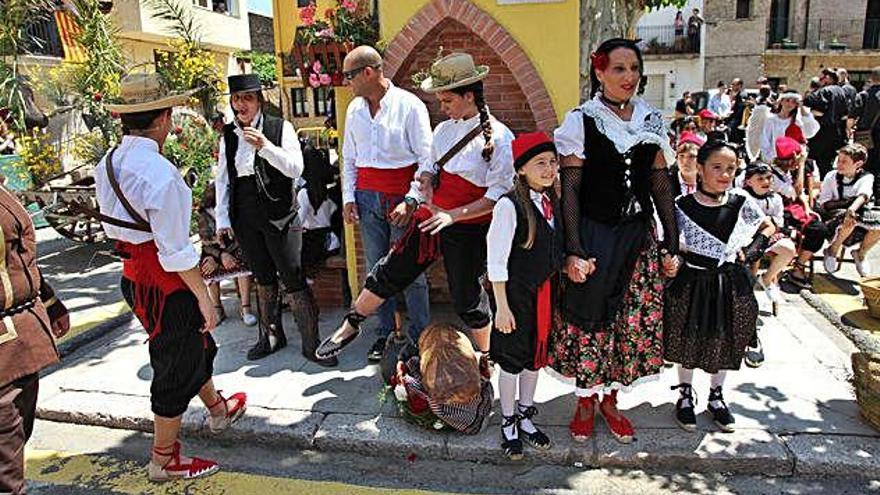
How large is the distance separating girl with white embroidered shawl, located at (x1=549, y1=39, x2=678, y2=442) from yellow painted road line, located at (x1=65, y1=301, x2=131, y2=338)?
448cm

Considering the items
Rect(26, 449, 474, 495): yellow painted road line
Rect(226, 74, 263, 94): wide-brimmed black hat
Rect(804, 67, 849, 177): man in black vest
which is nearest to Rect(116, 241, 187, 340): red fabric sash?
Rect(26, 449, 474, 495): yellow painted road line

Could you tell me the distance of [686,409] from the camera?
382 centimetres

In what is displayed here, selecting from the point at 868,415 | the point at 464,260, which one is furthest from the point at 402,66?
the point at 868,415

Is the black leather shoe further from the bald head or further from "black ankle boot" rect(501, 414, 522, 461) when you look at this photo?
the bald head

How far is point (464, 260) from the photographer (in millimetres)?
4184

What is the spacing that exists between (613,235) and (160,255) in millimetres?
2346

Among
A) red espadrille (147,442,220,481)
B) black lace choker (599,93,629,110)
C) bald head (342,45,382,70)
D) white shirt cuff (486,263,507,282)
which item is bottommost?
red espadrille (147,442,220,481)

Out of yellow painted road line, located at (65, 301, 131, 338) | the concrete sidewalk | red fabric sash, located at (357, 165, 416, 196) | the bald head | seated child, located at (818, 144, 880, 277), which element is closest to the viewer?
the concrete sidewalk

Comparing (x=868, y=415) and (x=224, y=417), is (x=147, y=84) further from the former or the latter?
(x=868, y=415)

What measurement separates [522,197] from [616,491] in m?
1.62

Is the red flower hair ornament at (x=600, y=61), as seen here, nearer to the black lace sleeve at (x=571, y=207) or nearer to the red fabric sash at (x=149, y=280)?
the black lace sleeve at (x=571, y=207)

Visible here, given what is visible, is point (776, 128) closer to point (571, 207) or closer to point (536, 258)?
point (571, 207)

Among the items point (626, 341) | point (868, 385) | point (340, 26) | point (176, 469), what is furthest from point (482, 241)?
point (868, 385)

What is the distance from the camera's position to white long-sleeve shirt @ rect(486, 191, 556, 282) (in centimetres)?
337
